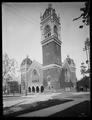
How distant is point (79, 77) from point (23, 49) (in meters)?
1.58

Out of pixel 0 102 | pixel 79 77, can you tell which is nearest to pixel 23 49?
pixel 0 102

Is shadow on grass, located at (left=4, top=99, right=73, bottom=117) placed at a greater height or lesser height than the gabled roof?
lesser

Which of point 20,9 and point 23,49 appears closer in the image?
point 20,9

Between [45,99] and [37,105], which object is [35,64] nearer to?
[45,99]

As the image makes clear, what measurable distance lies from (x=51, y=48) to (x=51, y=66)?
0.54 m

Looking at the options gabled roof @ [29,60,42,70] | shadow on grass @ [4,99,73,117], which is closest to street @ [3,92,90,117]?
shadow on grass @ [4,99,73,117]

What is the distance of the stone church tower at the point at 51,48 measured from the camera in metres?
3.25

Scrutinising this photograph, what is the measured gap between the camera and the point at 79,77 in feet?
10.5

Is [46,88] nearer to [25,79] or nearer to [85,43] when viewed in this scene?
[25,79]

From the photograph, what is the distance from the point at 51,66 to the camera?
358 cm

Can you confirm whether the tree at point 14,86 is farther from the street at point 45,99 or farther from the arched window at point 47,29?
the arched window at point 47,29

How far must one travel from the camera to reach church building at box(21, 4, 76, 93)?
3.25m

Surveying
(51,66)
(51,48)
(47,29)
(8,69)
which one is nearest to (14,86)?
(8,69)

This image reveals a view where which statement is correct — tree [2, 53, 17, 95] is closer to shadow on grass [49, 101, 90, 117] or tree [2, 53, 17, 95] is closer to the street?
the street
